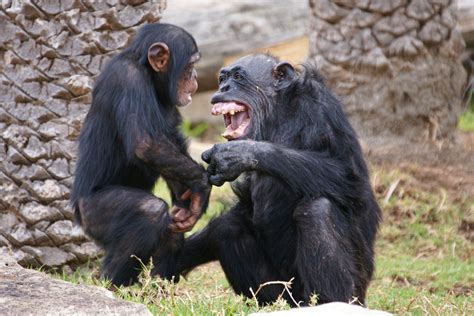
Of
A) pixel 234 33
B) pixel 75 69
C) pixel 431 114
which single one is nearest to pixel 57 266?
pixel 75 69

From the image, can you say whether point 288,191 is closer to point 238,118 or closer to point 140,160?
point 238,118

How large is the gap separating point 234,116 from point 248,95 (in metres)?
0.18

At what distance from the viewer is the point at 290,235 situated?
6.30 meters

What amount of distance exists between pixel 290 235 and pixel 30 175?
8.00 ft

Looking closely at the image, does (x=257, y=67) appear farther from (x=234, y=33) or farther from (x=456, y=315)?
(x=234, y=33)

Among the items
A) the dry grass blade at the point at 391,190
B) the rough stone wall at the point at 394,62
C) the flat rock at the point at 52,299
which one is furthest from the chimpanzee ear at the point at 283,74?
the rough stone wall at the point at 394,62

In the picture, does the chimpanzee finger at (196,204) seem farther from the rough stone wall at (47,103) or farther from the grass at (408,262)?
the rough stone wall at (47,103)

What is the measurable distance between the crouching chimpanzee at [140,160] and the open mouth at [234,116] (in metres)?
0.31

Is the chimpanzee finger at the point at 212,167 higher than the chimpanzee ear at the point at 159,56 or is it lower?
lower

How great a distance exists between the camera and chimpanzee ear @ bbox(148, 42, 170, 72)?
6555mm

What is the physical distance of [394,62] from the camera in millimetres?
9617

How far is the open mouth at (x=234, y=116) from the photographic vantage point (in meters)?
6.46

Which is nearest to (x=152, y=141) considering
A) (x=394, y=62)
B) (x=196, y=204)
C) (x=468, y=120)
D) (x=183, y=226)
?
(x=196, y=204)

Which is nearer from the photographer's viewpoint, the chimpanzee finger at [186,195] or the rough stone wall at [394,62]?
the chimpanzee finger at [186,195]
